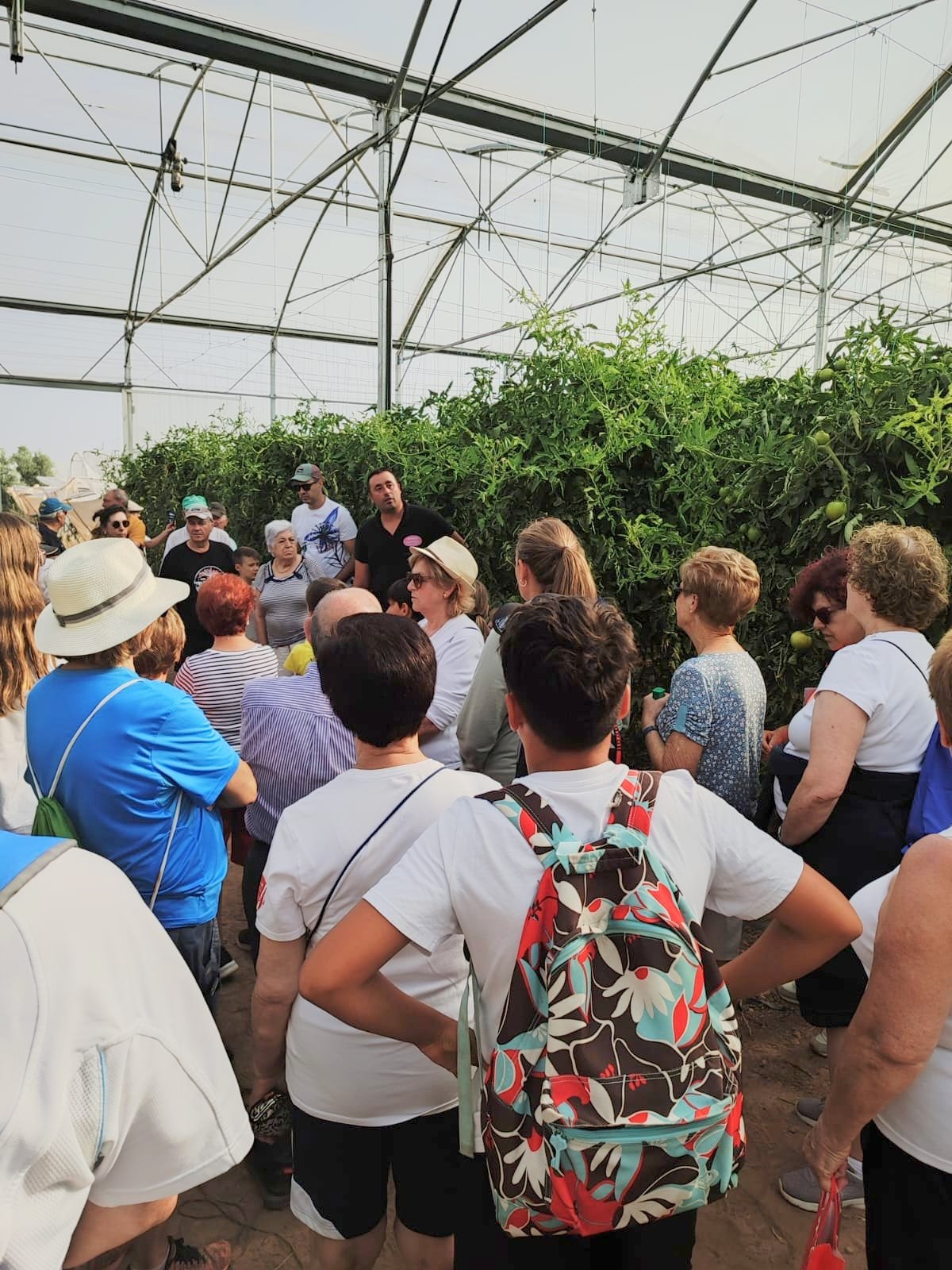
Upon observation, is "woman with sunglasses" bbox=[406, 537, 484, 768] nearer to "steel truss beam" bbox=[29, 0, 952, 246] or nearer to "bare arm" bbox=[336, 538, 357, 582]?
"bare arm" bbox=[336, 538, 357, 582]

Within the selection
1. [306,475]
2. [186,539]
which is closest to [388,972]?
[306,475]

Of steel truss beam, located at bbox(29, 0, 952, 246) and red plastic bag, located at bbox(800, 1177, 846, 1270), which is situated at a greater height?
steel truss beam, located at bbox(29, 0, 952, 246)

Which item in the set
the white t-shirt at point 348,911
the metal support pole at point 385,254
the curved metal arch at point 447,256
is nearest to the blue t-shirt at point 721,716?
the white t-shirt at point 348,911

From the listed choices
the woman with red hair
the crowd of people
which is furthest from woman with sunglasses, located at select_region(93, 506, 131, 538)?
the crowd of people

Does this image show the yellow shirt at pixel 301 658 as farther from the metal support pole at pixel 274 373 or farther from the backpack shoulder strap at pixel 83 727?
the metal support pole at pixel 274 373

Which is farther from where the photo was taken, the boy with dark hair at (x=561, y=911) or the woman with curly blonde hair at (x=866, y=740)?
the woman with curly blonde hair at (x=866, y=740)

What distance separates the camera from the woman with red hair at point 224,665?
331 cm

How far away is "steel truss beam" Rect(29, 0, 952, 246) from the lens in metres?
7.90

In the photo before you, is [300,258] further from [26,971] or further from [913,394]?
[26,971]

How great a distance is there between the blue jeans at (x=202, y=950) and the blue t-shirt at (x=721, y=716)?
155 cm

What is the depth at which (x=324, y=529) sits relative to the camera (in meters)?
6.62

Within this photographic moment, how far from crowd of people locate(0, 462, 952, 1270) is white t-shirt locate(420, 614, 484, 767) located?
1 cm

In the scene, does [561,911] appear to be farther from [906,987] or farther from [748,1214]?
[748,1214]

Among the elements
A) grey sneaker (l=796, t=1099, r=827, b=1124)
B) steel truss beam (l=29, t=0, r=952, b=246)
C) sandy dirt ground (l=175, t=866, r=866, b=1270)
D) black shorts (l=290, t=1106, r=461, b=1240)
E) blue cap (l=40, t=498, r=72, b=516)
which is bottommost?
sandy dirt ground (l=175, t=866, r=866, b=1270)
